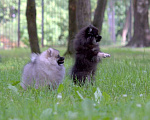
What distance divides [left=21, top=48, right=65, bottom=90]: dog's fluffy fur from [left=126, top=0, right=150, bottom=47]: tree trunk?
12441 mm

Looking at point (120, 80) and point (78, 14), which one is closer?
point (120, 80)

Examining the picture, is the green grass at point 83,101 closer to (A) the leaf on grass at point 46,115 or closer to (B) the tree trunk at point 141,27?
(A) the leaf on grass at point 46,115

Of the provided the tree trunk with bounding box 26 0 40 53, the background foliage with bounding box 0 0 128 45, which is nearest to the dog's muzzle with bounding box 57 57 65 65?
the tree trunk with bounding box 26 0 40 53

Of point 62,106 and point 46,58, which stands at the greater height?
point 46,58

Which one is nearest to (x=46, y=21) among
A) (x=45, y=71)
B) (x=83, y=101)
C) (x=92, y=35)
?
(x=92, y=35)

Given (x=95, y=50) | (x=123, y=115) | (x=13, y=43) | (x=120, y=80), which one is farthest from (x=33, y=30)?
(x=13, y=43)

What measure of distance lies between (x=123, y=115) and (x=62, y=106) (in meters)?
0.82

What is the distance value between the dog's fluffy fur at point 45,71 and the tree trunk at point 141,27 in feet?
40.8

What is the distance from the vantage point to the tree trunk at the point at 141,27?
661 inches

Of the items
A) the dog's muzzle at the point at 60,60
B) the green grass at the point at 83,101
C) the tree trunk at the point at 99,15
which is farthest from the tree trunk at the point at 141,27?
the dog's muzzle at the point at 60,60

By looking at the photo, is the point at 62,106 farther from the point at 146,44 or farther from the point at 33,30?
the point at 146,44

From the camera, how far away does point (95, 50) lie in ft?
17.6

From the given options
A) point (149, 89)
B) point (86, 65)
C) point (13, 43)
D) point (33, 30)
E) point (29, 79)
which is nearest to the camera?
point (149, 89)

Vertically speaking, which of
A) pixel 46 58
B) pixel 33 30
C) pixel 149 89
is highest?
pixel 33 30
